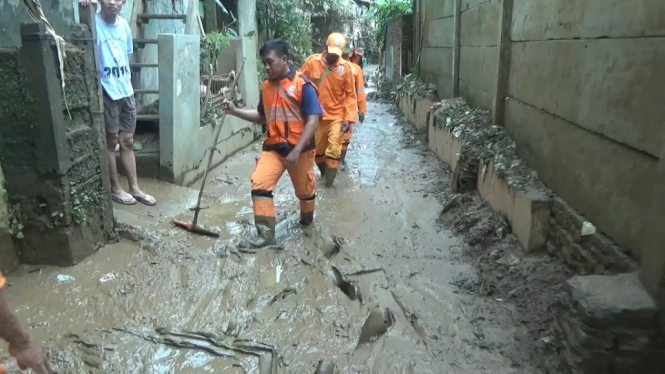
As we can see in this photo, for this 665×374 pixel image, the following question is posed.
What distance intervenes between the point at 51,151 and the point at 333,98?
362 cm

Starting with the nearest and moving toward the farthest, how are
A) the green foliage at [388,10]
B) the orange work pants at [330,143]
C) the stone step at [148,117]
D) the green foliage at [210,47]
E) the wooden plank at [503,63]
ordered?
1. the wooden plank at [503,63]
2. the stone step at [148,117]
3. the orange work pants at [330,143]
4. the green foliage at [210,47]
5. the green foliage at [388,10]

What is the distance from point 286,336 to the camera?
3.09 meters

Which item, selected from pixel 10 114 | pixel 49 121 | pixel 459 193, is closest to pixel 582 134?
pixel 459 193

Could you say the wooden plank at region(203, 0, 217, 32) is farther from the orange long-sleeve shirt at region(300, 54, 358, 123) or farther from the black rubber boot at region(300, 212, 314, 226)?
the black rubber boot at region(300, 212, 314, 226)

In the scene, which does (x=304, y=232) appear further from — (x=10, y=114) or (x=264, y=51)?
(x=10, y=114)

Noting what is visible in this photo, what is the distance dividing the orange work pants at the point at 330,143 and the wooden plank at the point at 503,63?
1.90 metres

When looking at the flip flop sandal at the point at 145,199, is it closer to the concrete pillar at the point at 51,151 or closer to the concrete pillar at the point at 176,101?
the concrete pillar at the point at 176,101

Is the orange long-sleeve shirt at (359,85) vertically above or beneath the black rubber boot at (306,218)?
above

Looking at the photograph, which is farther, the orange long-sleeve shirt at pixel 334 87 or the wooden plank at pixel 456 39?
the wooden plank at pixel 456 39

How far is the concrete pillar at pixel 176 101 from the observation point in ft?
17.5

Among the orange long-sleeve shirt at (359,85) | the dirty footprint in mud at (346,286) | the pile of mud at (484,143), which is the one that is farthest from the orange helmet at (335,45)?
the dirty footprint in mud at (346,286)

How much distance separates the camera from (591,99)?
127 inches

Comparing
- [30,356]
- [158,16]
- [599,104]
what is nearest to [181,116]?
[158,16]

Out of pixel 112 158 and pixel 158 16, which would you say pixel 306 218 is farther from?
pixel 158 16
